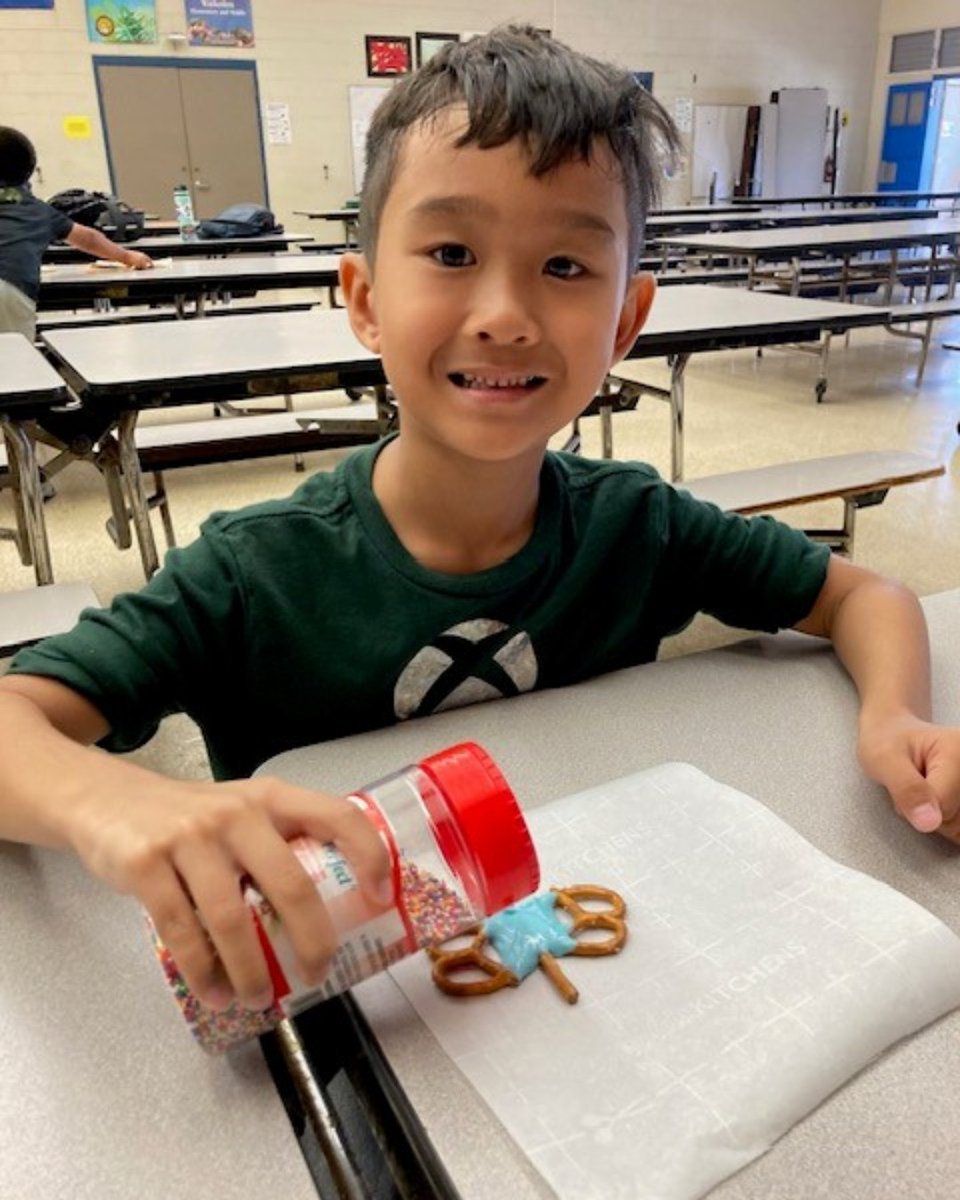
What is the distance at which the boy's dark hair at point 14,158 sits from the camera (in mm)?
3719

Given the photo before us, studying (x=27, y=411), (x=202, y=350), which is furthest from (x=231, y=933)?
(x=202, y=350)

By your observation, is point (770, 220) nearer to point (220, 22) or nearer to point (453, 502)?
point (220, 22)

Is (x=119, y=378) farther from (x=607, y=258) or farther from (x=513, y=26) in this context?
(x=607, y=258)

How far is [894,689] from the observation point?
2.59 ft

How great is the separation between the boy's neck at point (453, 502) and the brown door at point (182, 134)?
8804 millimetres

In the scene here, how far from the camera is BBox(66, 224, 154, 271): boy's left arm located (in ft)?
13.7

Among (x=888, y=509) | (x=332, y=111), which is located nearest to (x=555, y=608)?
(x=888, y=509)

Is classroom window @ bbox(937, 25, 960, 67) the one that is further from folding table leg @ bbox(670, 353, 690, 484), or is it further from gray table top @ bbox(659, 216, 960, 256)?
folding table leg @ bbox(670, 353, 690, 484)

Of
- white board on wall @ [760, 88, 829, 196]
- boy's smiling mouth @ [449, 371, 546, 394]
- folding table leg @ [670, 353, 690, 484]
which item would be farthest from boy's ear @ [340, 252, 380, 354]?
white board on wall @ [760, 88, 829, 196]

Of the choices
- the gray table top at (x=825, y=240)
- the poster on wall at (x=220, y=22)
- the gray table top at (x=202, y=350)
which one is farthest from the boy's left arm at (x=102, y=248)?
the poster on wall at (x=220, y=22)

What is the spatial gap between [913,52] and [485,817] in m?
14.0

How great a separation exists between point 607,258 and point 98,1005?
2.09ft

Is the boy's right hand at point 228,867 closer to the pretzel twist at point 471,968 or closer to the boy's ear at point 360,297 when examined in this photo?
the pretzel twist at point 471,968

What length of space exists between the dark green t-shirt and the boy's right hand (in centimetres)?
27
